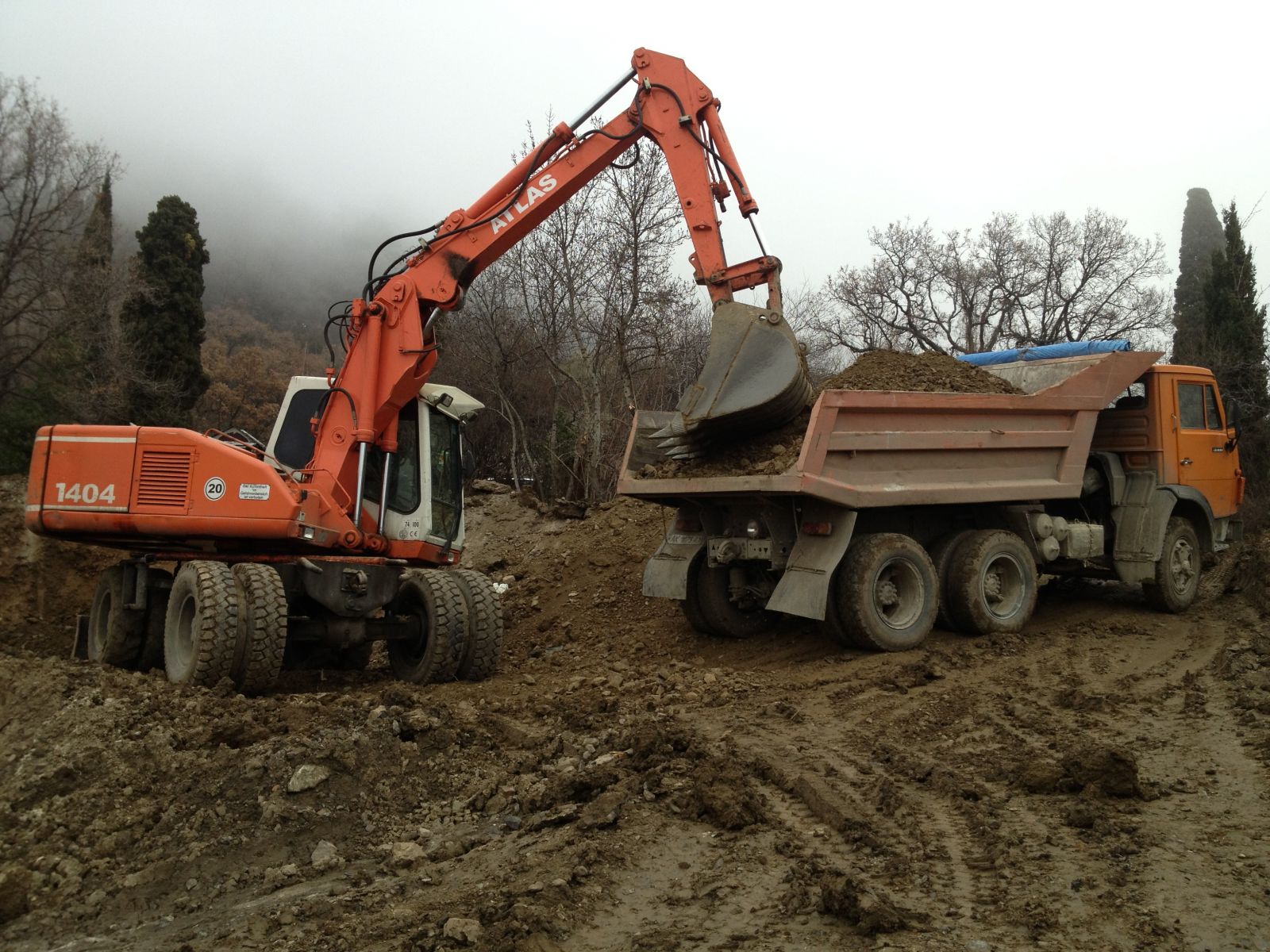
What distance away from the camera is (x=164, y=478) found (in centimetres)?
761

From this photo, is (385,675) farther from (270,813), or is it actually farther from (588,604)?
(270,813)

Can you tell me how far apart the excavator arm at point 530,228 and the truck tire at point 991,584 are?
2.06 metres

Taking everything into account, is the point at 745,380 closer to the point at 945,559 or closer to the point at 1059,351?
the point at 945,559

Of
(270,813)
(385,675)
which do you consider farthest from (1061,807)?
(385,675)

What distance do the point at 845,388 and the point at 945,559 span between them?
1731 mm

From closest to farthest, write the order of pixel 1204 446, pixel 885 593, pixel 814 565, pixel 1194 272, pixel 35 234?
pixel 814 565, pixel 885 593, pixel 1204 446, pixel 35 234, pixel 1194 272

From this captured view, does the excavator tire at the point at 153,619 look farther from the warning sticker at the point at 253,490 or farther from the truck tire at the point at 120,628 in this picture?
the warning sticker at the point at 253,490

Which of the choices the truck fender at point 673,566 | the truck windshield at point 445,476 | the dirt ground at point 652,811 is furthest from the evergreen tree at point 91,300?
the truck fender at point 673,566

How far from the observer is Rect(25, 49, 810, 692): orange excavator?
297 inches

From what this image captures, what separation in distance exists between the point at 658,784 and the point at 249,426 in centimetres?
2777

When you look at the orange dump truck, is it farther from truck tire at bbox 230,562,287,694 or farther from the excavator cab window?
truck tire at bbox 230,562,287,694

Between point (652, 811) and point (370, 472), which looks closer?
point (652, 811)

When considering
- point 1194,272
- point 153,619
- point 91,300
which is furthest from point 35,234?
point 1194,272

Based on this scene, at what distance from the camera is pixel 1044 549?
31.0ft
